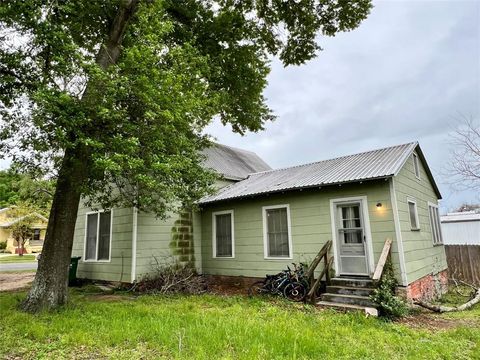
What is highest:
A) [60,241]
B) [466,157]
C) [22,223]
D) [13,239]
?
[466,157]

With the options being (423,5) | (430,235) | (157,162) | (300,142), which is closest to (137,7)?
(157,162)

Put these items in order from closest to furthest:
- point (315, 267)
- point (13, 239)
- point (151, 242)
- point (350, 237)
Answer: point (315, 267)
point (350, 237)
point (151, 242)
point (13, 239)

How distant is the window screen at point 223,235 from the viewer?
34.2ft

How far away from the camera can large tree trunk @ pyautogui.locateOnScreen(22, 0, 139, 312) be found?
234 inches

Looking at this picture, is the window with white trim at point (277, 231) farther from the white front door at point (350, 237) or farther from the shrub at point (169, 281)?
the shrub at point (169, 281)

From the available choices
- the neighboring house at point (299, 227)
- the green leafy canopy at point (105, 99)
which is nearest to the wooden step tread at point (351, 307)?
the neighboring house at point (299, 227)

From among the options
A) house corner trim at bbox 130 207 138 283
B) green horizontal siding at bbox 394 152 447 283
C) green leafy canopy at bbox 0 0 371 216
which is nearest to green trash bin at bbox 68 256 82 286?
house corner trim at bbox 130 207 138 283

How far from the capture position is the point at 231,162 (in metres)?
14.8

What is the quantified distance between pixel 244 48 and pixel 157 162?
6.28m

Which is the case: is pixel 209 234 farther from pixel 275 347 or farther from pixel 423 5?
pixel 423 5

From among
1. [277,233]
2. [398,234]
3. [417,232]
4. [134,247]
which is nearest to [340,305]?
[398,234]

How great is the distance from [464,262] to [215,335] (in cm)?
1174

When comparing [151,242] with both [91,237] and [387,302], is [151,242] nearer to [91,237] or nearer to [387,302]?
[91,237]

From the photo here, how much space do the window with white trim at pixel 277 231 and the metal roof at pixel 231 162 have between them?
10.3 ft
